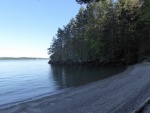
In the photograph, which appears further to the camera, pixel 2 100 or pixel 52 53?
pixel 52 53

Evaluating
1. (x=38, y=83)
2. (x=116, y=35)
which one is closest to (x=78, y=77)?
(x=38, y=83)

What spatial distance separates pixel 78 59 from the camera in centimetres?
7869

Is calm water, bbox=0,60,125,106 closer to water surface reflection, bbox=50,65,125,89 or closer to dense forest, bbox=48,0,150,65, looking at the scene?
water surface reflection, bbox=50,65,125,89

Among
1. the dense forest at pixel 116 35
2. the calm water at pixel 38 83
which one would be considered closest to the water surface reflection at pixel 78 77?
the calm water at pixel 38 83

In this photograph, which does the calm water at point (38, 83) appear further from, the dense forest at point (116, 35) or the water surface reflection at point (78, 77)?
the dense forest at point (116, 35)

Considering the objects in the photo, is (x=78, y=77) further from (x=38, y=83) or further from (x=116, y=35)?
(x=116, y=35)

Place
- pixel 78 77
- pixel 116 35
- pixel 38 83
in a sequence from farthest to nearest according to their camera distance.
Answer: pixel 116 35 < pixel 78 77 < pixel 38 83

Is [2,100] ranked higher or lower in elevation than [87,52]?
lower

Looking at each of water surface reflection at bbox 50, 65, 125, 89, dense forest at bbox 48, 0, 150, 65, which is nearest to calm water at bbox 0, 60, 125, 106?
water surface reflection at bbox 50, 65, 125, 89

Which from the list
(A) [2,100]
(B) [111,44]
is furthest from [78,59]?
(A) [2,100]

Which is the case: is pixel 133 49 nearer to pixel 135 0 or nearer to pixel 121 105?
pixel 135 0

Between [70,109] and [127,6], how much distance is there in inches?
1992

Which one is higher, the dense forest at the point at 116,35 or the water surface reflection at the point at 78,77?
the dense forest at the point at 116,35

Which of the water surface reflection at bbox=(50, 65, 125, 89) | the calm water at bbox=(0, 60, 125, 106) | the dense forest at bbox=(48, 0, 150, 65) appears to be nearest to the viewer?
the calm water at bbox=(0, 60, 125, 106)
